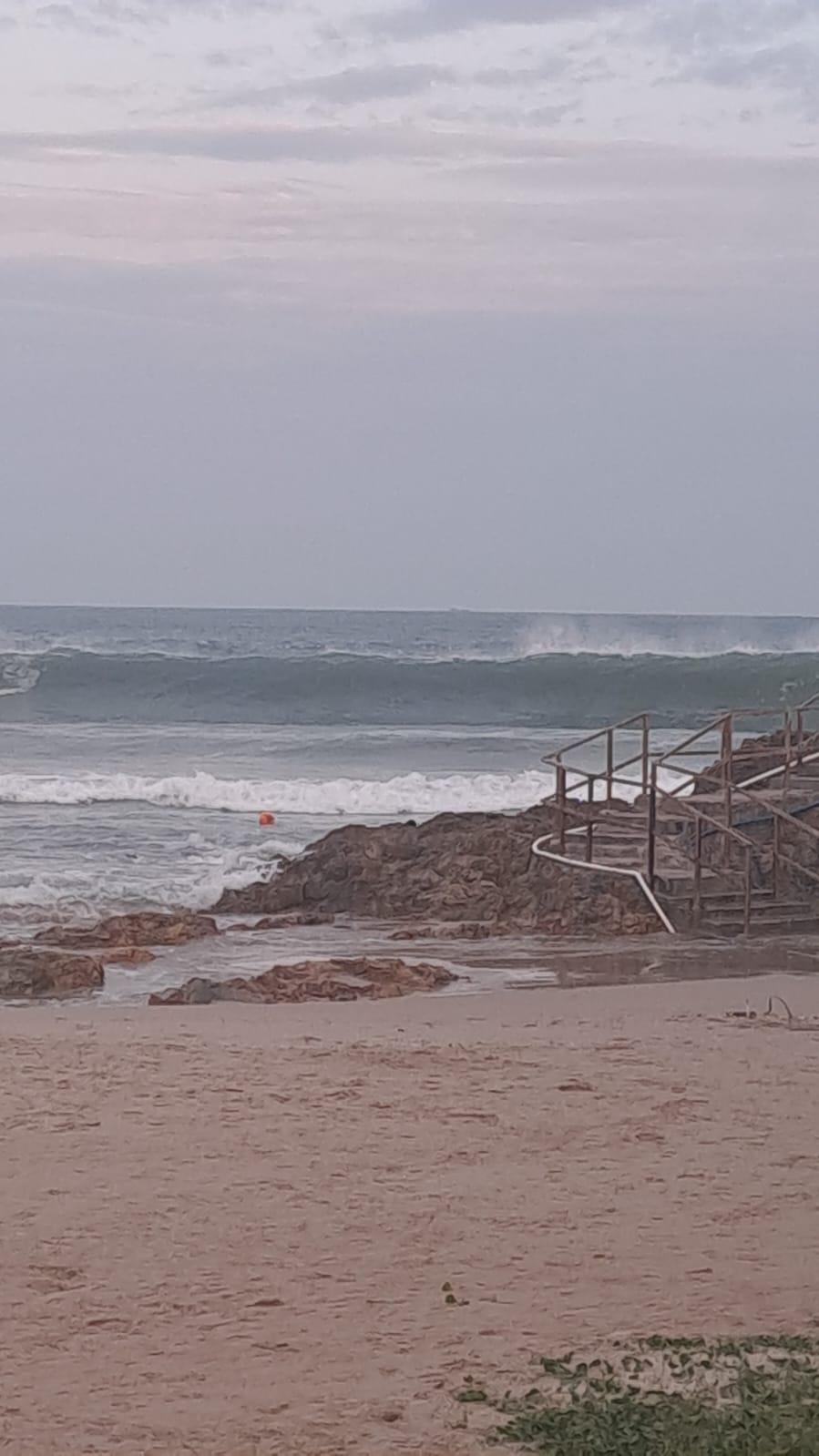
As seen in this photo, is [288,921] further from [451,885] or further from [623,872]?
[623,872]

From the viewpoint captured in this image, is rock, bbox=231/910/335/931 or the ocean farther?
the ocean

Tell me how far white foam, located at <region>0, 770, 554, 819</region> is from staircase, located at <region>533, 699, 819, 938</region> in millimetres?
7125

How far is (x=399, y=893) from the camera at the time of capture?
668 inches

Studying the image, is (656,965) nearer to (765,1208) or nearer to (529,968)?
(529,968)

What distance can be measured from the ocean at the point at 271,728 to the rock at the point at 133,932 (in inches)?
32.3

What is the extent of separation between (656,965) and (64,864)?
7.22 metres

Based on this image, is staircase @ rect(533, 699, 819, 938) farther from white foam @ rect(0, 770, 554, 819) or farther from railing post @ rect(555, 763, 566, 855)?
white foam @ rect(0, 770, 554, 819)

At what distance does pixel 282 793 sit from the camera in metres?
25.2

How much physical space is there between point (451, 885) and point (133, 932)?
3.45 m

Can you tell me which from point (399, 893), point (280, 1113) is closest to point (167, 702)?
point (399, 893)

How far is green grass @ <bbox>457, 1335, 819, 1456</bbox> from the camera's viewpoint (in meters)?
4.55

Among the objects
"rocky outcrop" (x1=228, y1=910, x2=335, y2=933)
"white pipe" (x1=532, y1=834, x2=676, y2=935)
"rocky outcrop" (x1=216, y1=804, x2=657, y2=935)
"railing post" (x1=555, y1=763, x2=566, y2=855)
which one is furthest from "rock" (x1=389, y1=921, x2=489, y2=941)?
"railing post" (x1=555, y1=763, x2=566, y2=855)

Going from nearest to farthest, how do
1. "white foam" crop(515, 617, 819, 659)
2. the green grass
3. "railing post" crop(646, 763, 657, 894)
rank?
the green grass → "railing post" crop(646, 763, 657, 894) → "white foam" crop(515, 617, 819, 659)

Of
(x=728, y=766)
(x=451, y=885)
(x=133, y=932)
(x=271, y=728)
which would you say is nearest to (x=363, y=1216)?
(x=133, y=932)
